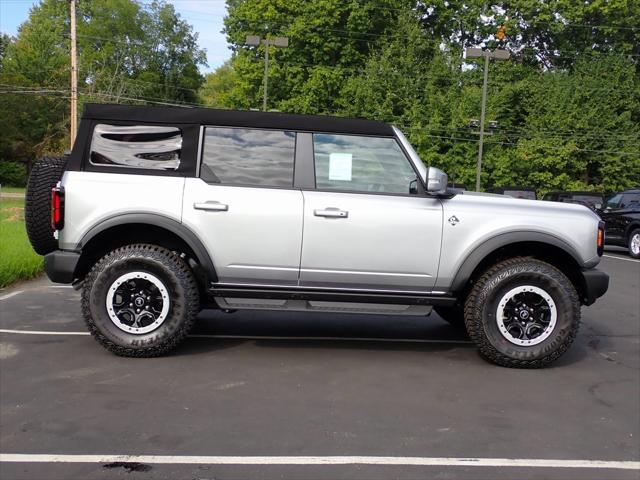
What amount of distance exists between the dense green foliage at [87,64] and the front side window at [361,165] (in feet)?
149

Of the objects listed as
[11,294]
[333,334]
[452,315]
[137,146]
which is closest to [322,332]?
[333,334]

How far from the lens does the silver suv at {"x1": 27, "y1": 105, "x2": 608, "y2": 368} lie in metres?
5.11

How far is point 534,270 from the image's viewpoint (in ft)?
17.1

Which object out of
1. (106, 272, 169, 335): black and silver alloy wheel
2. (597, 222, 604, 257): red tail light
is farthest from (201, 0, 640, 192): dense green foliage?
(106, 272, 169, 335): black and silver alloy wheel

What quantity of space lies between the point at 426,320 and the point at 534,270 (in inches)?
84.5

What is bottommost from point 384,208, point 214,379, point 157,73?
point 214,379

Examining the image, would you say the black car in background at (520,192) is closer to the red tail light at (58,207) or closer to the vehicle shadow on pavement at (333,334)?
the vehicle shadow on pavement at (333,334)

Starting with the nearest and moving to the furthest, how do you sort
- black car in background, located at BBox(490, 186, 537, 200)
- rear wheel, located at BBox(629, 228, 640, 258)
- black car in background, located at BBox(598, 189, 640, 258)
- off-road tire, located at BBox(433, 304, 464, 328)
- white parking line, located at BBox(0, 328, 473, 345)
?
white parking line, located at BBox(0, 328, 473, 345)
off-road tire, located at BBox(433, 304, 464, 328)
rear wheel, located at BBox(629, 228, 640, 258)
black car in background, located at BBox(598, 189, 640, 258)
black car in background, located at BBox(490, 186, 537, 200)

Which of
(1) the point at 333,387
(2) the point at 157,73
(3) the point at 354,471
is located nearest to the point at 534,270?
(1) the point at 333,387

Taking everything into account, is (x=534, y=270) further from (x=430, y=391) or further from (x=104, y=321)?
(x=104, y=321)

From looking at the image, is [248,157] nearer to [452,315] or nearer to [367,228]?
[367,228]

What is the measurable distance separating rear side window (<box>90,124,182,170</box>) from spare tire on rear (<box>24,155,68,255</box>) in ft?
1.59

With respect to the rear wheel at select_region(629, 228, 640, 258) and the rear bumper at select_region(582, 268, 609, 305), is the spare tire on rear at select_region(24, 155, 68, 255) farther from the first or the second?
the rear wheel at select_region(629, 228, 640, 258)

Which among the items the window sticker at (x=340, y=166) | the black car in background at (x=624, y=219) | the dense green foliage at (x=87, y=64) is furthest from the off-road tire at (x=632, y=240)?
the dense green foliage at (x=87, y=64)
